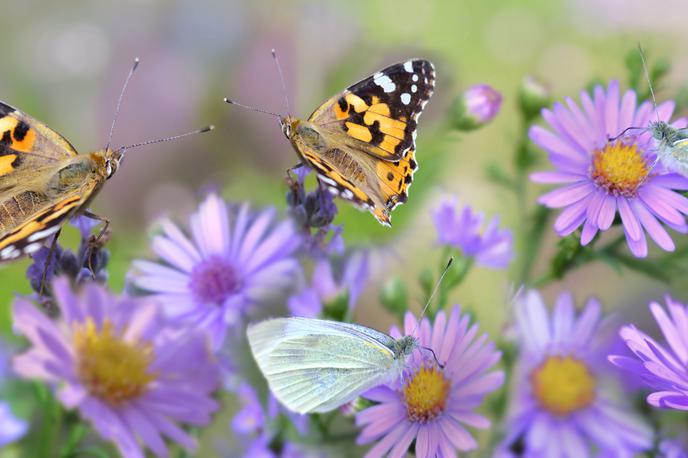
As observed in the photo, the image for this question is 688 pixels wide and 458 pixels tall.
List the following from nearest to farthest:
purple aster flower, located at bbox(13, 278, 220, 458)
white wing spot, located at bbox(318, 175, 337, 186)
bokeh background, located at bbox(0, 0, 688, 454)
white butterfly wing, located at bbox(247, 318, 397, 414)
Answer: purple aster flower, located at bbox(13, 278, 220, 458) < white butterfly wing, located at bbox(247, 318, 397, 414) < white wing spot, located at bbox(318, 175, 337, 186) < bokeh background, located at bbox(0, 0, 688, 454)

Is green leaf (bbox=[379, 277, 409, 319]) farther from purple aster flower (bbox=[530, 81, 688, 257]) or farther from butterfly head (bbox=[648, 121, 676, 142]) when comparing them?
butterfly head (bbox=[648, 121, 676, 142])

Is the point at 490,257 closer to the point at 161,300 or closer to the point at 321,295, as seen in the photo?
the point at 321,295

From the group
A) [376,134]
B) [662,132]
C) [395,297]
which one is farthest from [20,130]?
[662,132]

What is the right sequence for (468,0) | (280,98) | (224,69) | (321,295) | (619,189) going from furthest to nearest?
1. (468,0)
2. (224,69)
3. (280,98)
4. (321,295)
5. (619,189)

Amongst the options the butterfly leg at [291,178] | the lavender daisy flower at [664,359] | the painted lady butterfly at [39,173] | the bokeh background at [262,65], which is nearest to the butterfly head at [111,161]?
the painted lady butterfly at [39,173]

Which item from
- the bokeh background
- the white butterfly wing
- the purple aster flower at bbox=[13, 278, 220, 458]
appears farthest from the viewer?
the bokeh background

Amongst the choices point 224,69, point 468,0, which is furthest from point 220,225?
point 468,0

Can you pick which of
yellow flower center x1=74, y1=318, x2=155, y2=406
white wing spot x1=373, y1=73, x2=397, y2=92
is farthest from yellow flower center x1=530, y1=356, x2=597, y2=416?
yellow flower center x1=74, y1=318, x2=155, y2=406
